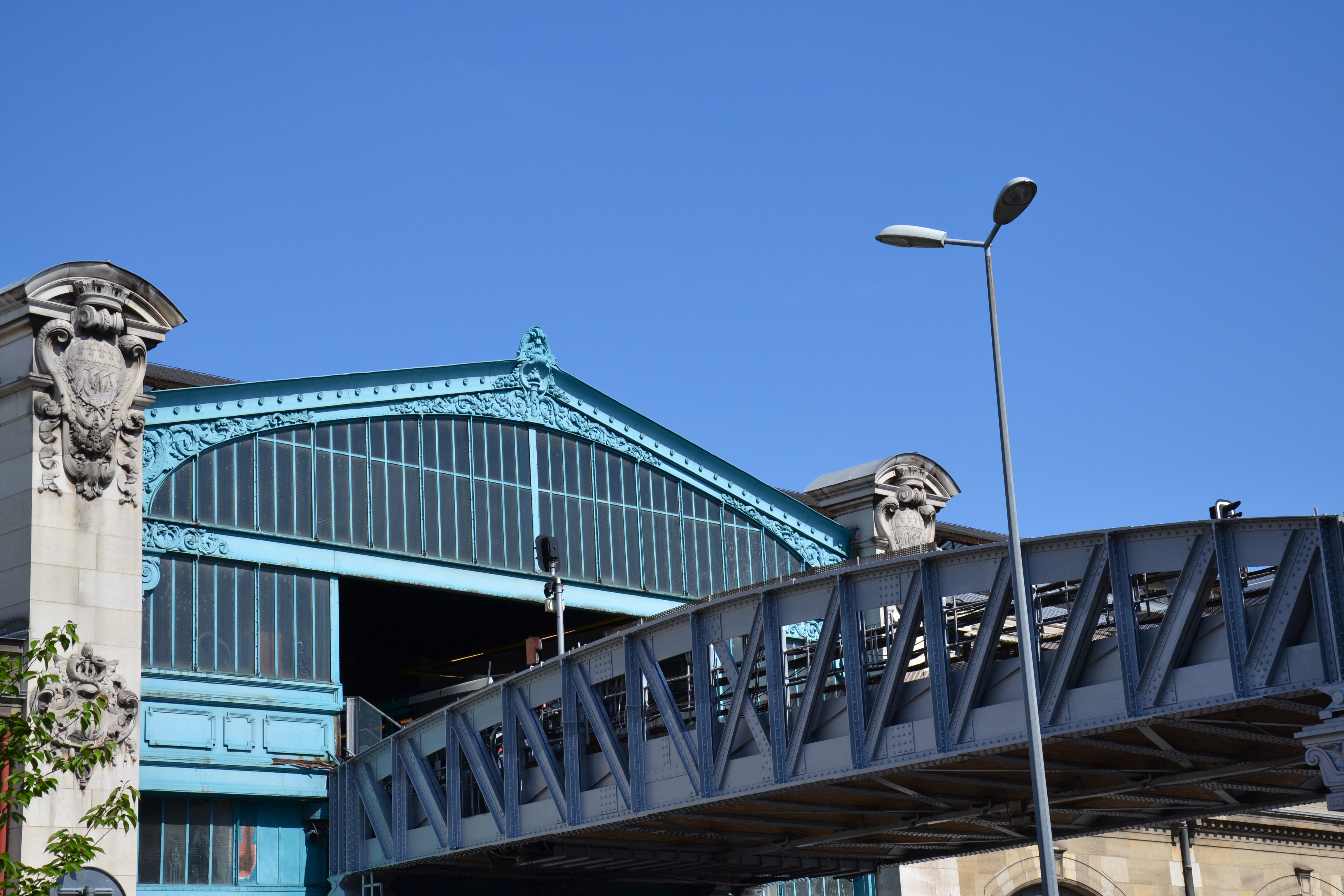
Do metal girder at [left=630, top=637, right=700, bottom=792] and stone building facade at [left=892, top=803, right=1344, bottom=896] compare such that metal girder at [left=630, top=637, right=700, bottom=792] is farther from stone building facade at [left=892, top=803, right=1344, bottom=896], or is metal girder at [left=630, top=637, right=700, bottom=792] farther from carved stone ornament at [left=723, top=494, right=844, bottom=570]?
stone building facade at [left=892, top=803, right=1344, bottom=896]

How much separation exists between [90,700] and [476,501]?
11567mm

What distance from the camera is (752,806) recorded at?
30109 millimetres

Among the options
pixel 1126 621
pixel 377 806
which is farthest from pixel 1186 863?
pixel 1126 621

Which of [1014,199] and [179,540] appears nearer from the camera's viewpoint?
[1014,199]

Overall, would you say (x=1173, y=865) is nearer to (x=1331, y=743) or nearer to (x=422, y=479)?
(x=422, y=479)

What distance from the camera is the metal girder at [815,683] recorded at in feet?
86.8

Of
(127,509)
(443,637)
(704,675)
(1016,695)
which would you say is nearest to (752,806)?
(704,675)

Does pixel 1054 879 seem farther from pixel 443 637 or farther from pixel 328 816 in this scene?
pixel 443 637

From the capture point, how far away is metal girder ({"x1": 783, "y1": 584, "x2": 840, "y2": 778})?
86.8ft

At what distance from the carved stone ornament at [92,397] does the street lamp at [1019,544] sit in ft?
54.8

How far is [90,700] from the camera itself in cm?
3112

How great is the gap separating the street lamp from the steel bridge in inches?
16.9

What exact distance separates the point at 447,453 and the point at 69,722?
37.7 feet

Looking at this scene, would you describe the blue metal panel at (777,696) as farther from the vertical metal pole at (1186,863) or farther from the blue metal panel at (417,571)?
the vertical metal pole at (1186,863)
